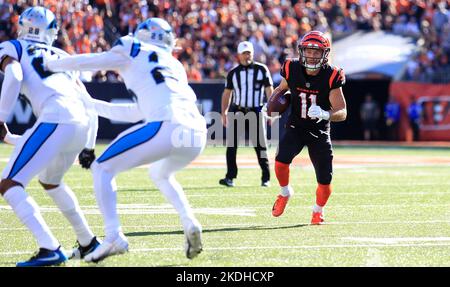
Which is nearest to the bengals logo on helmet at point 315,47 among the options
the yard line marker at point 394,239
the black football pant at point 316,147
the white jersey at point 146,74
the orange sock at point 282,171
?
the black football pant at point 316,147

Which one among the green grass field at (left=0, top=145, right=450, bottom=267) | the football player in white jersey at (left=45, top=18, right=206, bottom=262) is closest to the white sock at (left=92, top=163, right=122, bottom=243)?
the football player in white jersey at (left=45, top=18, right=206, bottom=262)

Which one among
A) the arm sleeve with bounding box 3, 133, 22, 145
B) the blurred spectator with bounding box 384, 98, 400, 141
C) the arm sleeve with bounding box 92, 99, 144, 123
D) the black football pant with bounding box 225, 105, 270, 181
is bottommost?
the blurred spectator with bounding box 384, 98, 400, 141

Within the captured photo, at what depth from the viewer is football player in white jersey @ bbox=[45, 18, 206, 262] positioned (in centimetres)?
612

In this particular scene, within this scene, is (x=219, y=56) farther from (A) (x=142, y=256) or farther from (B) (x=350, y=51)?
(A) (x=142, y=256)

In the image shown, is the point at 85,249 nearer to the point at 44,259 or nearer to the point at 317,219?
the point at 44,259

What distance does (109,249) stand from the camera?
616cm

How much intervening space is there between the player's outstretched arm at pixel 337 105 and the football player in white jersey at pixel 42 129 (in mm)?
2402

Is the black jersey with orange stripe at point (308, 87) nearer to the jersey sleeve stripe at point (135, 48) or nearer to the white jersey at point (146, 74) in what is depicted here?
the white jersey at point (146, 74)

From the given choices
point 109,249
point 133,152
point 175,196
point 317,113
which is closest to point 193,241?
point 175,196

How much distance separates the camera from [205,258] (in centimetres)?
648

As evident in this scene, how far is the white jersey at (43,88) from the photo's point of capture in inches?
247

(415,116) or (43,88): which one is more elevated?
(43,88)

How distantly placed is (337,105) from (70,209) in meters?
2.74

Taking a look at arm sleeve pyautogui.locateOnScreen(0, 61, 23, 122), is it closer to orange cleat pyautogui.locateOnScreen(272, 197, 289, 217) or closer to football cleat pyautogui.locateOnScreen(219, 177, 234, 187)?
orange cleat pyautogui.locateOnScreen(272, 197, 289, 217)
